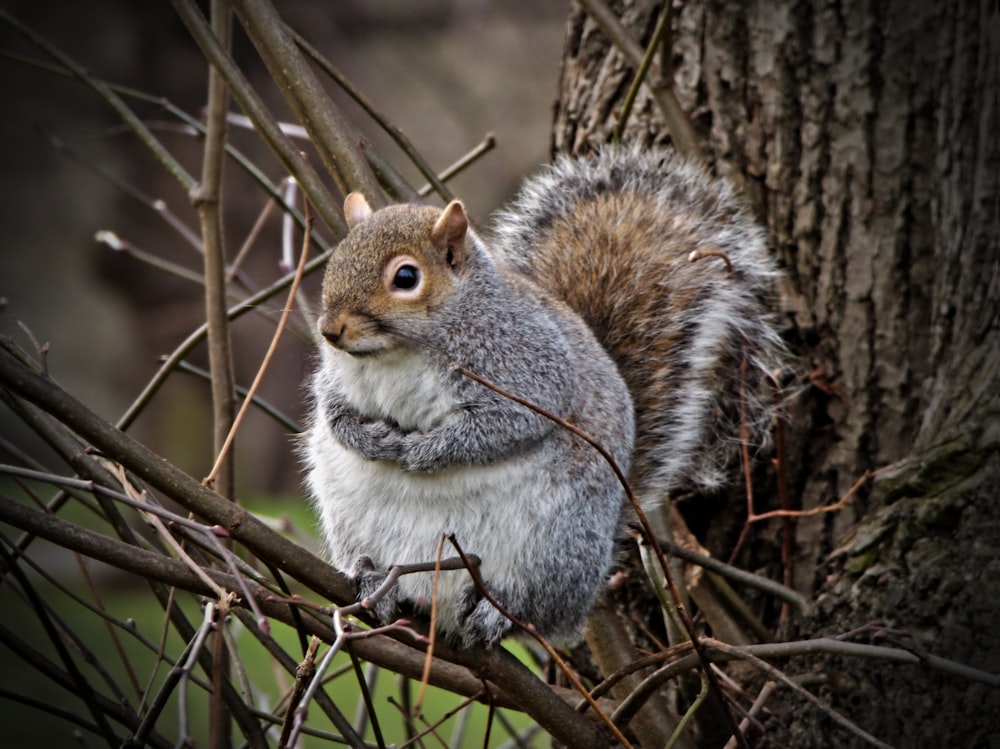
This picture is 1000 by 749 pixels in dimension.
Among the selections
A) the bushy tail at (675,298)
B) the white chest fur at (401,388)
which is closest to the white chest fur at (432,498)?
the white chest fur at (401,388)

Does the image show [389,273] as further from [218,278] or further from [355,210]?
[218,278]

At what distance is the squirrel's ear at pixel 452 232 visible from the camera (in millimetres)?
1419

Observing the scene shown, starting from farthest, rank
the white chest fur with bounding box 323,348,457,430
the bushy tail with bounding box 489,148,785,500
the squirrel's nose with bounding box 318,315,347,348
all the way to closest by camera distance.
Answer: the bushy tail with bounding box 489,148,785,500 → the white chest fur with bounding box 323,348,457,430 → the squirrel's nose with bounding box 318,315,347,348

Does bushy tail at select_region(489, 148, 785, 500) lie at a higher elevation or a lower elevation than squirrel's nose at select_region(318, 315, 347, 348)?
higher

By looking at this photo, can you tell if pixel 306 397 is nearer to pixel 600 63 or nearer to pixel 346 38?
pixel 600 63

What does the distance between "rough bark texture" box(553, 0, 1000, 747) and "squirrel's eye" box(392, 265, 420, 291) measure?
64 centimetres

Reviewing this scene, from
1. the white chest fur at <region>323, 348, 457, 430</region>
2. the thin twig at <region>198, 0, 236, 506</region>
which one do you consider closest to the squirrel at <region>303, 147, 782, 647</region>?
the white chest fur at <region>323, 348, 457, 430</region>

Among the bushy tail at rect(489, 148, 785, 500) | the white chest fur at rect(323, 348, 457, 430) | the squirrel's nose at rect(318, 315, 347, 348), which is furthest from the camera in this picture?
the bushy tail at rect(489, 148, 785, 500)

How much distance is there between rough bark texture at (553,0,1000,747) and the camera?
1.39 meters

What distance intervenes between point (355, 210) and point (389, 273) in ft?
0.44

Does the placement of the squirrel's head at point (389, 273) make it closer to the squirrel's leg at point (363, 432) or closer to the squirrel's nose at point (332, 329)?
the squirrel's nose at point (332, 329)

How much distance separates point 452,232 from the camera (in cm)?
144

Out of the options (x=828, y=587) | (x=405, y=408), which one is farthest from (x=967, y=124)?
(x=405, y=408)

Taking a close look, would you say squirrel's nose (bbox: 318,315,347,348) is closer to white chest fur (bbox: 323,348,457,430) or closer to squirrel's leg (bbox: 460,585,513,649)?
white chest fur (bbox: 323,348,457,430)
